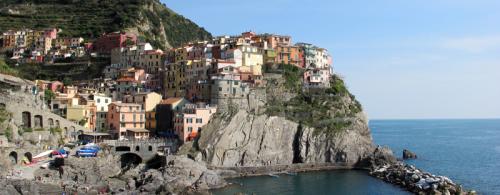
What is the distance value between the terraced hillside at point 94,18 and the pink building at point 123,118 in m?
34.3

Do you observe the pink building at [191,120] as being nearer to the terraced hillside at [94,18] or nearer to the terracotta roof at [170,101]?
the terracotta roof at [170,101]

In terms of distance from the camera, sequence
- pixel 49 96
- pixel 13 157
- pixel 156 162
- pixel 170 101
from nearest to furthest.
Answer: pixel 13 157, pixel 156 162, pixel 49 96, pixel 170 101

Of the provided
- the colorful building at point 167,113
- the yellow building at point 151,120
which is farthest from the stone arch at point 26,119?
the colorful building at point 167,113

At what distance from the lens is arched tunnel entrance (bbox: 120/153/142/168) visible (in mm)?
64137

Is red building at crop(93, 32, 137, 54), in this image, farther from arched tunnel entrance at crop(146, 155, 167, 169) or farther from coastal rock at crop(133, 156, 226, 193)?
coastal rock at crop(133, 156, 226, 193)

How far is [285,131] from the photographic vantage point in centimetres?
7306

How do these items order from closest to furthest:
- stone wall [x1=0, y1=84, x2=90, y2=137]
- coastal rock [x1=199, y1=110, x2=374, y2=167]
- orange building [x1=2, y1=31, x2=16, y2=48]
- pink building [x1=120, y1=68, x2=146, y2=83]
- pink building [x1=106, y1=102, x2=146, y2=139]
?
stone wall [x1=0, y1=84, x2=90, y2=137], coastal rock [x1=199, y1=110, x2=374, y2=167], pink building [x1=106, y1=102, x2=146, y2=139], pink building [x1=120, y1=68, x2=146, y2=83], orange building [x1=2, y1=31, x2=16, y2=48]

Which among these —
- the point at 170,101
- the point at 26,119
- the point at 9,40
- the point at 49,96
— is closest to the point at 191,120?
the point at 170,101

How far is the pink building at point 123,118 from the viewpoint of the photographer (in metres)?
68.9

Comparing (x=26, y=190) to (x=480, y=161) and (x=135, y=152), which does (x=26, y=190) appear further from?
(x=480, y=161)

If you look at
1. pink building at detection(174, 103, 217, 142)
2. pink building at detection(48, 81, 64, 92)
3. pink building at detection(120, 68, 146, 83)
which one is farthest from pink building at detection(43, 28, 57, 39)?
pink building at detection(174, 103, 217, 142)

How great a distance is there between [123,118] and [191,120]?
8.21 meters

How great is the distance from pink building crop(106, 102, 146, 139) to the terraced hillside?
34.3 meters

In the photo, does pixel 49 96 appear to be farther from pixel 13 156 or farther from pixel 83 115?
pixel 13 156
